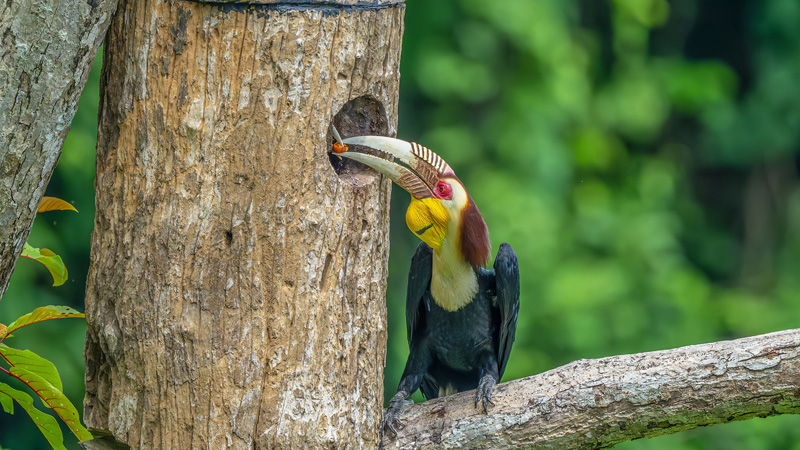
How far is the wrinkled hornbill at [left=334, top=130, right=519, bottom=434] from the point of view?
1.97 meters

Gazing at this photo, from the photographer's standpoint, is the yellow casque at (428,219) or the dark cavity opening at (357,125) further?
the yellow casque at (428,219)

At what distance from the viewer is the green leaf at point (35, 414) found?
1679mm

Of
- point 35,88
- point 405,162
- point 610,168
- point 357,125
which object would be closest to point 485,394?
point 405,162

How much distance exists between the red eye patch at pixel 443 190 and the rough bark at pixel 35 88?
2.78 feet

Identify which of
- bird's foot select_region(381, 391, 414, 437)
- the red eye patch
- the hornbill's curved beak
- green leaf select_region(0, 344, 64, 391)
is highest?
the hornbill's curved beak

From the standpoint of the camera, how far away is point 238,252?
5.47 ft

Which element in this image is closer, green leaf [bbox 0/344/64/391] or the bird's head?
green leaf [bbox 0/344/64/391]

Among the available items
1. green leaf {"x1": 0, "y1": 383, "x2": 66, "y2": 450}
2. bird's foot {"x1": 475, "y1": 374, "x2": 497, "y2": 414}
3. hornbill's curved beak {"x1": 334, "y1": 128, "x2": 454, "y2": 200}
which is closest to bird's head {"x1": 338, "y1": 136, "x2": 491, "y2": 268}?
hornbill's curved beak {"x1": 334, "y1": 128, "x2": 454, "y2": 200}

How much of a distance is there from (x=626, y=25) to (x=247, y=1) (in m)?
3.07

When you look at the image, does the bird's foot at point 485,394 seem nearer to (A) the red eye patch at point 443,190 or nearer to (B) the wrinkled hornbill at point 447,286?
(B) the wrinkled hornbill at point 447,286

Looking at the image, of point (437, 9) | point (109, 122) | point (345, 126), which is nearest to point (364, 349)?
point (345, 126)

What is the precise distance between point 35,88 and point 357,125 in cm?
68

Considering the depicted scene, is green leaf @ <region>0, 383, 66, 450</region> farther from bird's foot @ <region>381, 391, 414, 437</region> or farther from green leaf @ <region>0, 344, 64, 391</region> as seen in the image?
bird's foot @ <region>381, 391, 414, 437</region>

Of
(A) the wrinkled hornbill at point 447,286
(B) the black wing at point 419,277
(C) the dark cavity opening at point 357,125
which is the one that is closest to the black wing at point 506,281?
(A) the wrinkled hornbill at point 447,286
